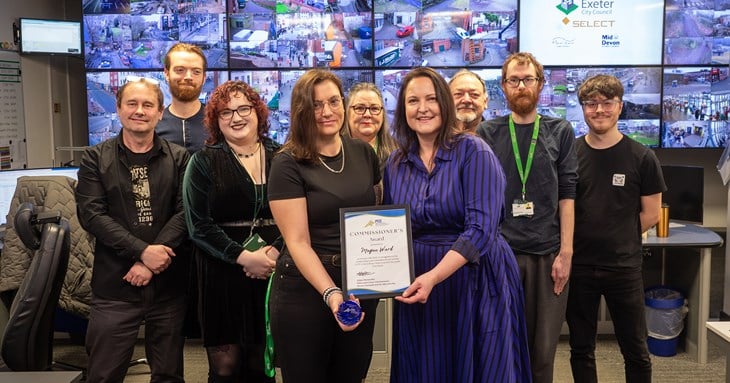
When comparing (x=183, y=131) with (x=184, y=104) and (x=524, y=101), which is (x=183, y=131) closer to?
(x=184, y=104)

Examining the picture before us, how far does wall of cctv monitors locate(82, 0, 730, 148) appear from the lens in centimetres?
533

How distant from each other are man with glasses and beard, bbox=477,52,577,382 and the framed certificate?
85 cm

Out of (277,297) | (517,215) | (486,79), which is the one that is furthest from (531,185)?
(486,79)

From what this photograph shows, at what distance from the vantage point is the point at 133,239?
8.53 feet

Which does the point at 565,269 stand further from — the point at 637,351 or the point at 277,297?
the point at 277,297

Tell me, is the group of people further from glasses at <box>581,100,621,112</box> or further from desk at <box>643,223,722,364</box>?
desk at <box>643,223,722,364</box>

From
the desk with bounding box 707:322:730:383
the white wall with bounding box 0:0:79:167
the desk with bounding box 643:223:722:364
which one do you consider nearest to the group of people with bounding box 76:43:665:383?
the desk with bounding box 707:322:730:383

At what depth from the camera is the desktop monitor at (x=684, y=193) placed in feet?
14.4

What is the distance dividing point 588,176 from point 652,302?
1704 millimetres

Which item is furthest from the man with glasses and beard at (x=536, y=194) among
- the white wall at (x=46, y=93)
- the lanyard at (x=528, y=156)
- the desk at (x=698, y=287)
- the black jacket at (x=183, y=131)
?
the white wall at (x=46, y=93)

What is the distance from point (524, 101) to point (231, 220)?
1.20m

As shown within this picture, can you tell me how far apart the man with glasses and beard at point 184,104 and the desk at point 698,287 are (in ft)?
8.46

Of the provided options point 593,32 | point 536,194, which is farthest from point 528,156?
point 593,32

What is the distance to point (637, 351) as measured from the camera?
2912mm
